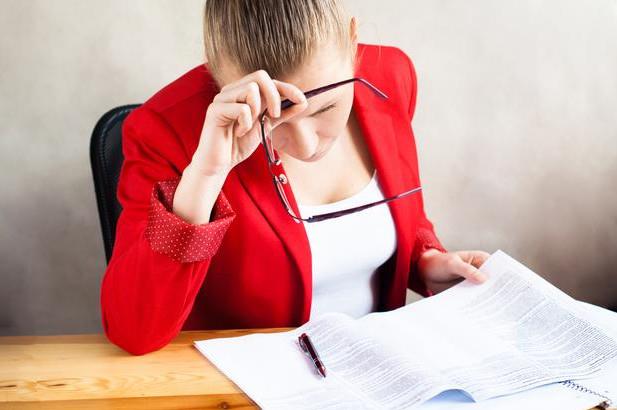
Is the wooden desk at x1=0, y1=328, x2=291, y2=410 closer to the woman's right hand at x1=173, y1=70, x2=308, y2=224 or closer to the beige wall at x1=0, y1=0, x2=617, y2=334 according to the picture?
the woman's right hand at x1=173, y1=70, x2=308, y2=224

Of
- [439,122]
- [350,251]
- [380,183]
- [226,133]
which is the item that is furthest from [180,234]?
[439,122]

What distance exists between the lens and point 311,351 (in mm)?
1141

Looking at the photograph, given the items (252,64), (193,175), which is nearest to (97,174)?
(193,175)

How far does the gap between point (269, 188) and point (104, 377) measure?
44cm

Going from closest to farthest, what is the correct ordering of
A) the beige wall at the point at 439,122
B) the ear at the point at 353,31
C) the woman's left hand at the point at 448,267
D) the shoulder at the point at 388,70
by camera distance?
the ear at the point at 353,31, the woman's left hand at the point at 448,267, the shoulder at the point at 388,70, the beige wall at the point at 439,122

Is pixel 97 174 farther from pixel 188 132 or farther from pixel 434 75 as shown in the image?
pixel 434 75

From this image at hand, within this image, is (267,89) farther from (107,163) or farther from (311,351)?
(107,163)

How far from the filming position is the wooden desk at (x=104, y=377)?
40.4 inches

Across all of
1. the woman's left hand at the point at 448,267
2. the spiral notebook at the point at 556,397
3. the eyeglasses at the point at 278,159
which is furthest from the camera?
the woman's left hand at the point at 448,267

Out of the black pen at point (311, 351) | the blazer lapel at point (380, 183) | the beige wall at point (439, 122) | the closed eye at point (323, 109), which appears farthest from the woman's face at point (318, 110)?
the beige wall at point (439, 122)

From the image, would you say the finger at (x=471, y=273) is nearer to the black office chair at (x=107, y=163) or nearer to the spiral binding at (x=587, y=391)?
the spiral binding at (x=587, y=391)

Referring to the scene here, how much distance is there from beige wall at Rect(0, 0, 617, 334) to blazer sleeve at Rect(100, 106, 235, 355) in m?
0.60

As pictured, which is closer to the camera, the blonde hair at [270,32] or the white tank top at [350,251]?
the blonde hair at [270,32]

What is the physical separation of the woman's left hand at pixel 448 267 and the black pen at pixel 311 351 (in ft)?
1.12
